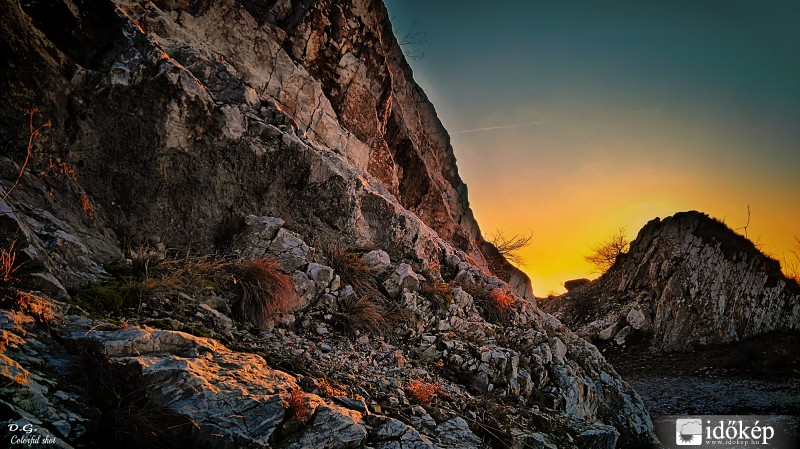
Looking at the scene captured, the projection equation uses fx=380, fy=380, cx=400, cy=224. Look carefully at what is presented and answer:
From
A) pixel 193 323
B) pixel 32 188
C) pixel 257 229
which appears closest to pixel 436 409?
pixel 193 323

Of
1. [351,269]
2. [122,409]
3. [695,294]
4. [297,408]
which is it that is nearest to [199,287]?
[122,409]

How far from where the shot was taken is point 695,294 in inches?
686

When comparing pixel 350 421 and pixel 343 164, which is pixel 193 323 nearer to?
pixel 350 421

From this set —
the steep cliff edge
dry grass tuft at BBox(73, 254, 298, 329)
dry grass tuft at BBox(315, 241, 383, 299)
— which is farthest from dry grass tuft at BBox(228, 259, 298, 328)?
the steep cliff edge

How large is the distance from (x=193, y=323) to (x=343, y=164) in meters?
4.81

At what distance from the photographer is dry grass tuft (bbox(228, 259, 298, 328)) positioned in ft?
14.6

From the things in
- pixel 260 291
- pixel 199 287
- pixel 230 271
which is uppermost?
pixel 230 271

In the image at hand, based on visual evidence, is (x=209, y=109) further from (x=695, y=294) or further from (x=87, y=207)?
(x=695, y=294)

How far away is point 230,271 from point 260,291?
1.90 ft

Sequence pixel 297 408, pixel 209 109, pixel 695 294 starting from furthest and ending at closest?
pixel 695 294 → pixel 209 109 → pixel 297 408

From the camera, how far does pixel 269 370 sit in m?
3.23

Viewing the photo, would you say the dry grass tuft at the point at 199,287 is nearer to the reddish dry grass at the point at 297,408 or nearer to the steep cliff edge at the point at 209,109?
the steep cliff edge at the point at 209,109

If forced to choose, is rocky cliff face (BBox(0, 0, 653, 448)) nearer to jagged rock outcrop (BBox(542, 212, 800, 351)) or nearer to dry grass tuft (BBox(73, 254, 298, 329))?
dry grass tuft (BBox(73, 254, 298, 329))

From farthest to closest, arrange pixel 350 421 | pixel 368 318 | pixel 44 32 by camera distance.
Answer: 1. pixel 368 318
2. pixel 44 32
3. pixel 350 421
